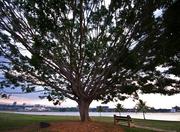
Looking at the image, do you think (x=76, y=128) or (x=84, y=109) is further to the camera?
(x=84, y=109)

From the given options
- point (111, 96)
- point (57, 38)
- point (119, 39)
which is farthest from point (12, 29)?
point (111, 96)

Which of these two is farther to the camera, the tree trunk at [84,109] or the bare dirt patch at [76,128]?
the tree trunk at [84,109]

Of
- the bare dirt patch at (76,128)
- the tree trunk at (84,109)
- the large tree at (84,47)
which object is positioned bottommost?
the bare dirt patch at (76,128)

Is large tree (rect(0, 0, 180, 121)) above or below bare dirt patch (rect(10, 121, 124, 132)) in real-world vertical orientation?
above

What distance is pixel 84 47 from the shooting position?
17672 mm

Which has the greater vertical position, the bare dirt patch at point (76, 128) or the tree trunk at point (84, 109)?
the tree trunk at point (84, 109)

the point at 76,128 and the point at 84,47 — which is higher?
the point at 84,47

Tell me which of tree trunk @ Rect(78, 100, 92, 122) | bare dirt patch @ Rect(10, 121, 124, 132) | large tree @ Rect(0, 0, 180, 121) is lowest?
bare dirt patch @ Rect(10, 121, 124, 132)

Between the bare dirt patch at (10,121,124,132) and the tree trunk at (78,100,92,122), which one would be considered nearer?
the bare dirt patch at (10,121,124,132)

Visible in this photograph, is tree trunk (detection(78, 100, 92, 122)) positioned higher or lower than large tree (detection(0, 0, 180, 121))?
lower

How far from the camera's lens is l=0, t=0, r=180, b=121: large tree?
56.5 ft

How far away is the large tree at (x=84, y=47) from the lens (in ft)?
56.5

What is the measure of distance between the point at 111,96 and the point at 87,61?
13.0 feet

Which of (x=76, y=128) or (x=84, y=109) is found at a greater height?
(x=84, y=109)
